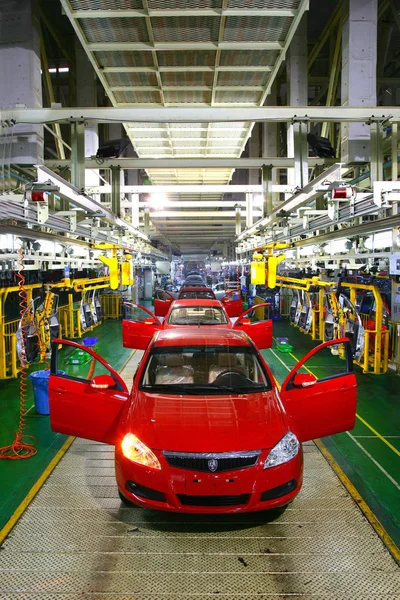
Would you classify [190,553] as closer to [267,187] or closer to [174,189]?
[267,187]

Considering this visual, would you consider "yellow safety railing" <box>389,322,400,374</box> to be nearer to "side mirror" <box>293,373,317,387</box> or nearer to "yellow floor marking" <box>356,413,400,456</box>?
"yellow floor marking" <box>356,413,400,456</box>

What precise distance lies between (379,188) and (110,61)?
3825 millimetres

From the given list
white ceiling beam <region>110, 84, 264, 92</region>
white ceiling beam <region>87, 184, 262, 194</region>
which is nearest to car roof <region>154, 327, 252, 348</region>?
white ceiling beam <region>110, 84, 264, 92</region>

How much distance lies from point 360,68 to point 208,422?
23.3 ft

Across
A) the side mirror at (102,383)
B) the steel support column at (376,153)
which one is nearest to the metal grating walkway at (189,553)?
the side mirror at (102,383)

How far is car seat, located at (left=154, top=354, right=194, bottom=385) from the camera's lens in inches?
156

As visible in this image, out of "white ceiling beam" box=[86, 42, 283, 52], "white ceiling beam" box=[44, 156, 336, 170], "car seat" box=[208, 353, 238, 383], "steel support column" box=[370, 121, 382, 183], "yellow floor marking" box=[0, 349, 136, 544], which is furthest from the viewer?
"white ceiling beam" box=[44, 156, 336, 170]

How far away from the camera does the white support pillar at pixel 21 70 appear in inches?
279

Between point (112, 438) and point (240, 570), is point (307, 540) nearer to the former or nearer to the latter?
point (240, 570)

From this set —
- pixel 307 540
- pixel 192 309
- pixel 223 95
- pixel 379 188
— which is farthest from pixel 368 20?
pixel 307 540

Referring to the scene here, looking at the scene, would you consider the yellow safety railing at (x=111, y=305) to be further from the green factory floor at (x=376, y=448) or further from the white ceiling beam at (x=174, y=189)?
the green factory floor at (x=376, y=448)

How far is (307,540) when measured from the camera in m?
3.00

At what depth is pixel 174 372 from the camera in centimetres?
408

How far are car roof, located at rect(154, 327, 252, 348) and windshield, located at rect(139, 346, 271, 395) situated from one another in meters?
0.06
